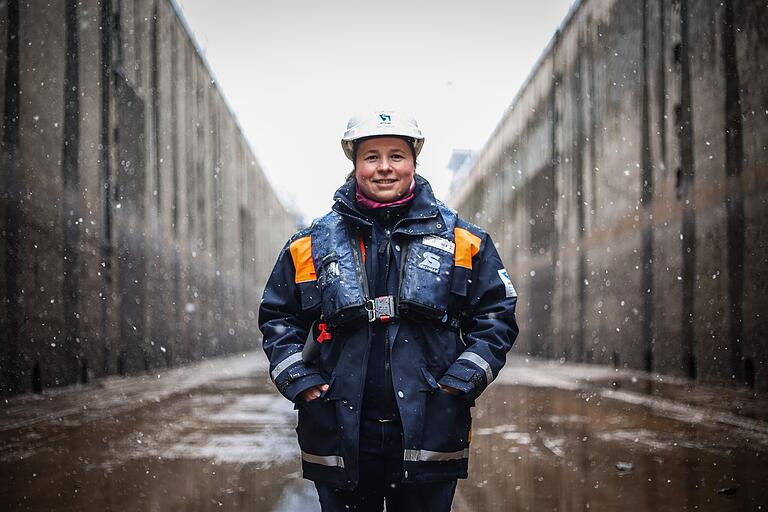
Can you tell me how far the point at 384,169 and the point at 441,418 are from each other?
75cm

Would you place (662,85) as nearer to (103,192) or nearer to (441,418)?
(103,192)

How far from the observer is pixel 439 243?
2375mm

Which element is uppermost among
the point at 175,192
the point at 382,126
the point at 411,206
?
the point at 175,192

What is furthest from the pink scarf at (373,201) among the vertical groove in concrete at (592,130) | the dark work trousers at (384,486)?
the vertical groove in concrete at (592,130)

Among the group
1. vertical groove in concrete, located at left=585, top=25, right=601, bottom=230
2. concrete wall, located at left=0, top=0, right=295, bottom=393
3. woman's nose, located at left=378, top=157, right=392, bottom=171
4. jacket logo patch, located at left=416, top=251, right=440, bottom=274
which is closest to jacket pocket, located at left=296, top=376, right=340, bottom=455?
jacket logo patch, located at left=416, top=251, right=440, bottom=274

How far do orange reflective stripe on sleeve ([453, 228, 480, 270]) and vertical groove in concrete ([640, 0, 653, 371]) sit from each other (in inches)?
471

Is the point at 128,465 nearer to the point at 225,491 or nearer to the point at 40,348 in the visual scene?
the point at 225,491

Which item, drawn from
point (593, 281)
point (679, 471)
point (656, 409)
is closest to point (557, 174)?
point (593, 281)

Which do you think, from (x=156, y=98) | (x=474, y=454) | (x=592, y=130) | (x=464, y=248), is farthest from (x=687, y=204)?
(x=156, y=98)

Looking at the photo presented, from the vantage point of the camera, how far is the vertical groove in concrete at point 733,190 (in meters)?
10.1

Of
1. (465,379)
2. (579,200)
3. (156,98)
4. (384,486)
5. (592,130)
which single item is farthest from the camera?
(579,200)

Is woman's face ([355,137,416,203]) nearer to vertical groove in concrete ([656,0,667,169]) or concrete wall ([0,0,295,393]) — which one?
concrete wall ([0,0,295,393])

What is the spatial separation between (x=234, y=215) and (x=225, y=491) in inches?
1082

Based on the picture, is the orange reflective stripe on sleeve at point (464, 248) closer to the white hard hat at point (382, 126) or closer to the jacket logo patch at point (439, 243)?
the jacket logo patch at point (439, 243)
